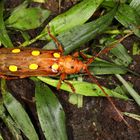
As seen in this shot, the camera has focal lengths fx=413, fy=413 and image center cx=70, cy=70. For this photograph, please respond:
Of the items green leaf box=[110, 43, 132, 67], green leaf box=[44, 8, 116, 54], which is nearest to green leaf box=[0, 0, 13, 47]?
green leaf box=[44, 8, 116, 54]

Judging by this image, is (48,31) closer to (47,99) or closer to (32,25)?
(32,25)

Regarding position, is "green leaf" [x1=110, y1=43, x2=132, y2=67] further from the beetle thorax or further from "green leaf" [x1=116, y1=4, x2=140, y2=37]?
the beetle thorax

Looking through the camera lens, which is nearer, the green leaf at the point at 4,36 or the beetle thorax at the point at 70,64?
the beetle thorax at the point at 70,64

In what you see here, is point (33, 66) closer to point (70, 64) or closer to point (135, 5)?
point (70, 64)

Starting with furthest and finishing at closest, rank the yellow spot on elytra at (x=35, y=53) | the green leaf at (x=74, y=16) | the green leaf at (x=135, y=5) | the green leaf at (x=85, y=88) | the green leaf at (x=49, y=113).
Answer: the green leaf at (x=135, y=5) → the green leaf at (x=74, y=16) → the green leaf at (x=85, y=88) → the yellow spot on elytra at (x=35, y=53) → the green leaf at (x=49, y=113)

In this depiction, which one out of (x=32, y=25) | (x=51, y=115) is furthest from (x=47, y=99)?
(x=32, y=25)

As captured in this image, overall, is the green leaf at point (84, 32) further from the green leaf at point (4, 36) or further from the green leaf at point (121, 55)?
the green leaf at point (4, 36)

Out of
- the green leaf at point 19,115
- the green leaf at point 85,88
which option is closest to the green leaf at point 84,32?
the green leaf at point 85,88
